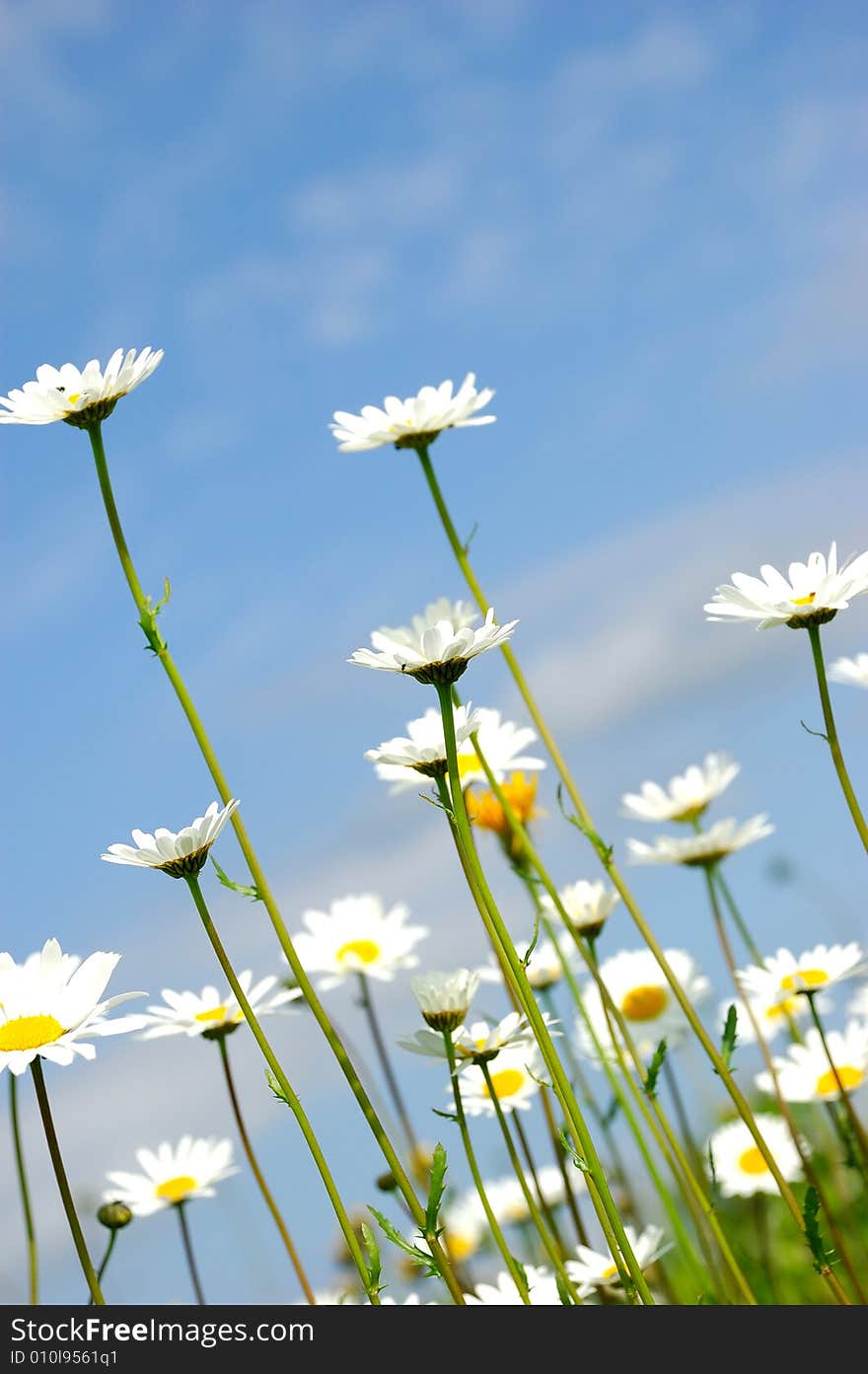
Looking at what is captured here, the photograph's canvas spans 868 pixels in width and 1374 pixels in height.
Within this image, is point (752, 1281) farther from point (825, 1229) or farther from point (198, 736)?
point (198, 736)

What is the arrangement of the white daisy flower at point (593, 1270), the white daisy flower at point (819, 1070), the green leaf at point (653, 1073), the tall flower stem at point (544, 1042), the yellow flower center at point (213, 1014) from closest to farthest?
the tall flower stem at point (544, 1042)
the green leaf at point (653, 1073)
the white daisy flower at point (593, 1270)
the yellow flower center at point (213, 1014)
the white daisy flower at point (819, 1070)

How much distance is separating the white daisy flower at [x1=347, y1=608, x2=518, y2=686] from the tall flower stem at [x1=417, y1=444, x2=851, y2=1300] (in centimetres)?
49

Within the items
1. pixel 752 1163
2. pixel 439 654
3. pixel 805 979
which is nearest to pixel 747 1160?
pixel 752 1163

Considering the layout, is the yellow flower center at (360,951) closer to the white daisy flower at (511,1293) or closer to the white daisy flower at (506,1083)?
the white daisy flower at (506,1083)

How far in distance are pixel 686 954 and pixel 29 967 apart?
201 centimetres

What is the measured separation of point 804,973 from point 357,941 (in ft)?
3.07

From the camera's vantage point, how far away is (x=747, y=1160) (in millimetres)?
3350

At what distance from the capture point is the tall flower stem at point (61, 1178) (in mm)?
1537

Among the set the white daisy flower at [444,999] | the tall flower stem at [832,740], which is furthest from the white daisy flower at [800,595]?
the white daisy flower at [444,999]

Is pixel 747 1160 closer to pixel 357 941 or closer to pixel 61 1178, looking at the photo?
pixel 357 941

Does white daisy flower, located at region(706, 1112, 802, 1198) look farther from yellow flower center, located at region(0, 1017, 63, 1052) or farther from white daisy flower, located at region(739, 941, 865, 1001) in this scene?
yellow flower center, located at region(0, 1017, 63, 1052)

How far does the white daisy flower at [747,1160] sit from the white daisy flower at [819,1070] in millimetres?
→ 193
